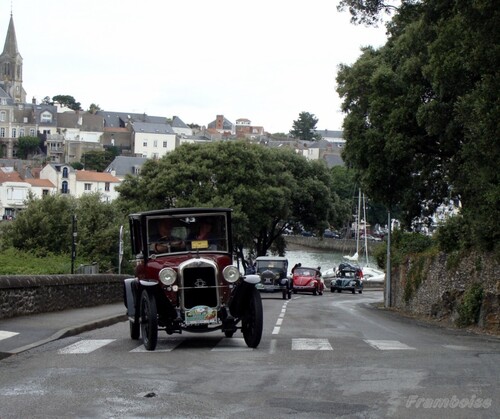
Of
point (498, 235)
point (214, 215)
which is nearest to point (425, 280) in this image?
point (498, 235)

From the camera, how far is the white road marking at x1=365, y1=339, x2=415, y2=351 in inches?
618

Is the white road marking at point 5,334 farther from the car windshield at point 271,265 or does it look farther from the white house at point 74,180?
the white house at point 74,180

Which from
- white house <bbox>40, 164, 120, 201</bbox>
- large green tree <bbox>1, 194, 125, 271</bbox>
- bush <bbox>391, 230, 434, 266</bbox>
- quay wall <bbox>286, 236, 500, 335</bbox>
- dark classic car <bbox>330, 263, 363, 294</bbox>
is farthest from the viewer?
white house <bbox>40, 164, 120, 201</bbox>

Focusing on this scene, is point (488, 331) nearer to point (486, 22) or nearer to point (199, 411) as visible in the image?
point (486, 22)

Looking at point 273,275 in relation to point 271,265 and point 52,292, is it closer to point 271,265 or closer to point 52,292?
point 271,265

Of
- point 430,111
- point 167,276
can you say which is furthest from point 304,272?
point 167,276

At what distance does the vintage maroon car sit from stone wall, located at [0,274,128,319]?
975 inches

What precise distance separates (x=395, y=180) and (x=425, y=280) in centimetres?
508

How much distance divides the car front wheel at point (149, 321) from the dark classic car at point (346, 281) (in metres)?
54.4

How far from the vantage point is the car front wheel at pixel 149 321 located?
15.1 meters

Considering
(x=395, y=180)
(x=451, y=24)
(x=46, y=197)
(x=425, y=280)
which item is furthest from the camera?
(x=46, y=197)

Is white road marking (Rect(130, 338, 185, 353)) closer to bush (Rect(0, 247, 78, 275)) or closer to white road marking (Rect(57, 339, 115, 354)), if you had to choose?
white road marking (Rect(57, 339, 115, 354))

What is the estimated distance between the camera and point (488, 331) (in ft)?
82.1

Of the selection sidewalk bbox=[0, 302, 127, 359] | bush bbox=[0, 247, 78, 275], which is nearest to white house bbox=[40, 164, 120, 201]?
bush bbox=[0, 247, 78, 275]
